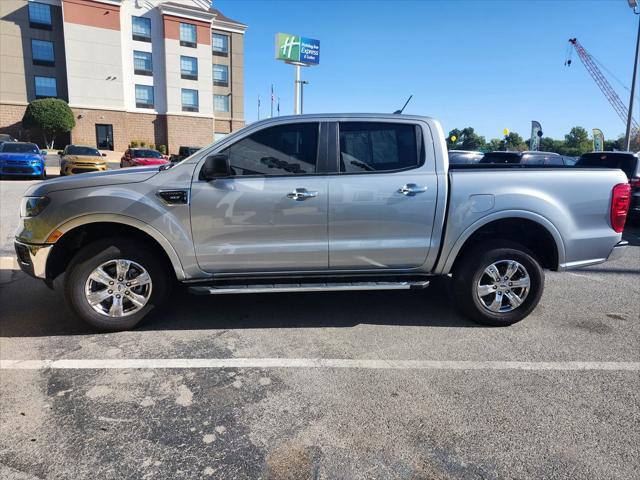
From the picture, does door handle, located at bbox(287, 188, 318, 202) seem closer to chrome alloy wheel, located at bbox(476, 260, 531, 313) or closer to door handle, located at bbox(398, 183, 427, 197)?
door handle, located at bbox(398, 183, 427, 197)

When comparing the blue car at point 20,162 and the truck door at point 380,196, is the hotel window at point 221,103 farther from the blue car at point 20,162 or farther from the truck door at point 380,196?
the truck door at point 380,196

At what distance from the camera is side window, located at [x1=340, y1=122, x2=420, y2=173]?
415 centimetres

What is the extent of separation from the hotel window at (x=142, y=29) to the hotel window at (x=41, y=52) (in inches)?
295

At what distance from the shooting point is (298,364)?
3541 mm

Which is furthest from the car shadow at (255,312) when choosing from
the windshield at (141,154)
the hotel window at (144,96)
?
the hotel window at (144,96)

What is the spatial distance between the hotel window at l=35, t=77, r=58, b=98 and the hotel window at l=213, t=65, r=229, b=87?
591 inches

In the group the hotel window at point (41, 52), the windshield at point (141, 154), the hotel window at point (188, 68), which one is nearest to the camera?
the windshield at point (141, 154)

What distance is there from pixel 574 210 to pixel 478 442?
8.80 feet

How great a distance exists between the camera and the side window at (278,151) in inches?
159

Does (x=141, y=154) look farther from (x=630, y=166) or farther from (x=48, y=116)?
(x=48, y=116)

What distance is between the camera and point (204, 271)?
13.5 ft

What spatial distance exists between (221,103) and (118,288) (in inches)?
1877

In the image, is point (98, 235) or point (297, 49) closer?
point (98, 235)

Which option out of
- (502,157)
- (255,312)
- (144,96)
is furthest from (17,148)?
(144,96)
